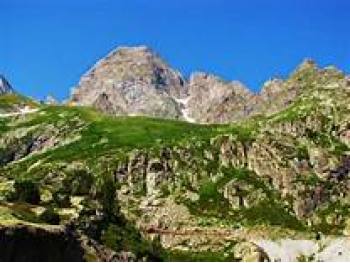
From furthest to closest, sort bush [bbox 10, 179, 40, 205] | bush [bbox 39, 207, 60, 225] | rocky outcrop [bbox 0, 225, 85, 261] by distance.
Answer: bush [bbox 10, 179, 40, 205], bush [bbox 39, 207, 60, 225], rocky outcrop [bbox 0, 225, 85, 261]

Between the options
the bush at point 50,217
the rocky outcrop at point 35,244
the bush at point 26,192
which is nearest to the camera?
the rocky outcrop at point 35,244

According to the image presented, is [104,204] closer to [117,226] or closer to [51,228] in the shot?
[117,226]

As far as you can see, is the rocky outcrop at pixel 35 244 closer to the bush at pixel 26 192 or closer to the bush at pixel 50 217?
the bush at pixel 50 217

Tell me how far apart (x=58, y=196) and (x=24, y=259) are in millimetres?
51290

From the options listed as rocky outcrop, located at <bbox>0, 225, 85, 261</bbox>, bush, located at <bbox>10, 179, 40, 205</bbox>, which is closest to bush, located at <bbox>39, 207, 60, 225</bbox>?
rocky outcrop, located at <bbox>0, 225, 85, 261</bbox>

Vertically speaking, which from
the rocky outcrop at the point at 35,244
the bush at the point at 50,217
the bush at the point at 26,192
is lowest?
the rocky outcrop at the point at 35,244

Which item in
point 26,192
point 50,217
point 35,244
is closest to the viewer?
point 35,244

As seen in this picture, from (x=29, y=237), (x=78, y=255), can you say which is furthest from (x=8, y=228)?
(x=78, y=255)

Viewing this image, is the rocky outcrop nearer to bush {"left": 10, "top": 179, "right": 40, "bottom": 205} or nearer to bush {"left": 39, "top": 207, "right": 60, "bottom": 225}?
bush {"left": 39, "top": 207, "right": 60, "bottom": 225}

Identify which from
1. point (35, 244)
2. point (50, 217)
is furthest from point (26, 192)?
point (35, 244)

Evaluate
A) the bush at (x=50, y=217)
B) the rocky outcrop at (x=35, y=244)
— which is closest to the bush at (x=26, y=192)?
the bush at (x=50, y=217)

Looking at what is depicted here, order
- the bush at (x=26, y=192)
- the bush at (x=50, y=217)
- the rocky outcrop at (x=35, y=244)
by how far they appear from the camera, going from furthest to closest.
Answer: the bush at (x=26, y=192) < the bush at (x=50, y=217) < the rocky outcrop at (x=35, y=244)

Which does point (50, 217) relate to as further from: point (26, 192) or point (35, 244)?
point (35, 244)

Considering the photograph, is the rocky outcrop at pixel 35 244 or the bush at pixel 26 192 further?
the bush at pixel 26 192
